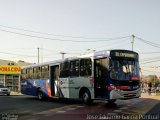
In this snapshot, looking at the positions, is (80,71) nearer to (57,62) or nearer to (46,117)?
(57,62)

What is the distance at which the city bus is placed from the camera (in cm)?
1972

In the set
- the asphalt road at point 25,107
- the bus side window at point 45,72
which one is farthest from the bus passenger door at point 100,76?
the bus side window at point 45,72

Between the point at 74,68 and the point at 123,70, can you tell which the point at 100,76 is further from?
the point at 74,68

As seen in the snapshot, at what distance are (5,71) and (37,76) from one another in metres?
38.8

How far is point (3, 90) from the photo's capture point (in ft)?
139

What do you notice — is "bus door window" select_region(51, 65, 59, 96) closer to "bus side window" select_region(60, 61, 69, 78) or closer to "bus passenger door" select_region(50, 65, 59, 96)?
"bus passenger door" select_region(50, 65, 59, 96)

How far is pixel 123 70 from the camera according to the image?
20.0m

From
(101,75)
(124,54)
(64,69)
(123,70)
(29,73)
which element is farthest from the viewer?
(29,73)

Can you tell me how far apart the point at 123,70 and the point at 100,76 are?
1.39m

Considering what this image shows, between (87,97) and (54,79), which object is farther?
(54,79)

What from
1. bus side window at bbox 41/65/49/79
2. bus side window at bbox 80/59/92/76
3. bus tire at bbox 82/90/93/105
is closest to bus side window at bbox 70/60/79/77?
bus side window at bbox 80/59/92/76

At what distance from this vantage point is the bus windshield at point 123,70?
19705 mm

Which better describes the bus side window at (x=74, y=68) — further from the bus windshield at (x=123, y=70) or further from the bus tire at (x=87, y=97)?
the bus windshield at (x=123, y=70)

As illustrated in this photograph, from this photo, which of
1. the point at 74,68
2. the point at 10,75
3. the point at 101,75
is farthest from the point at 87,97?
the point at 10,75
